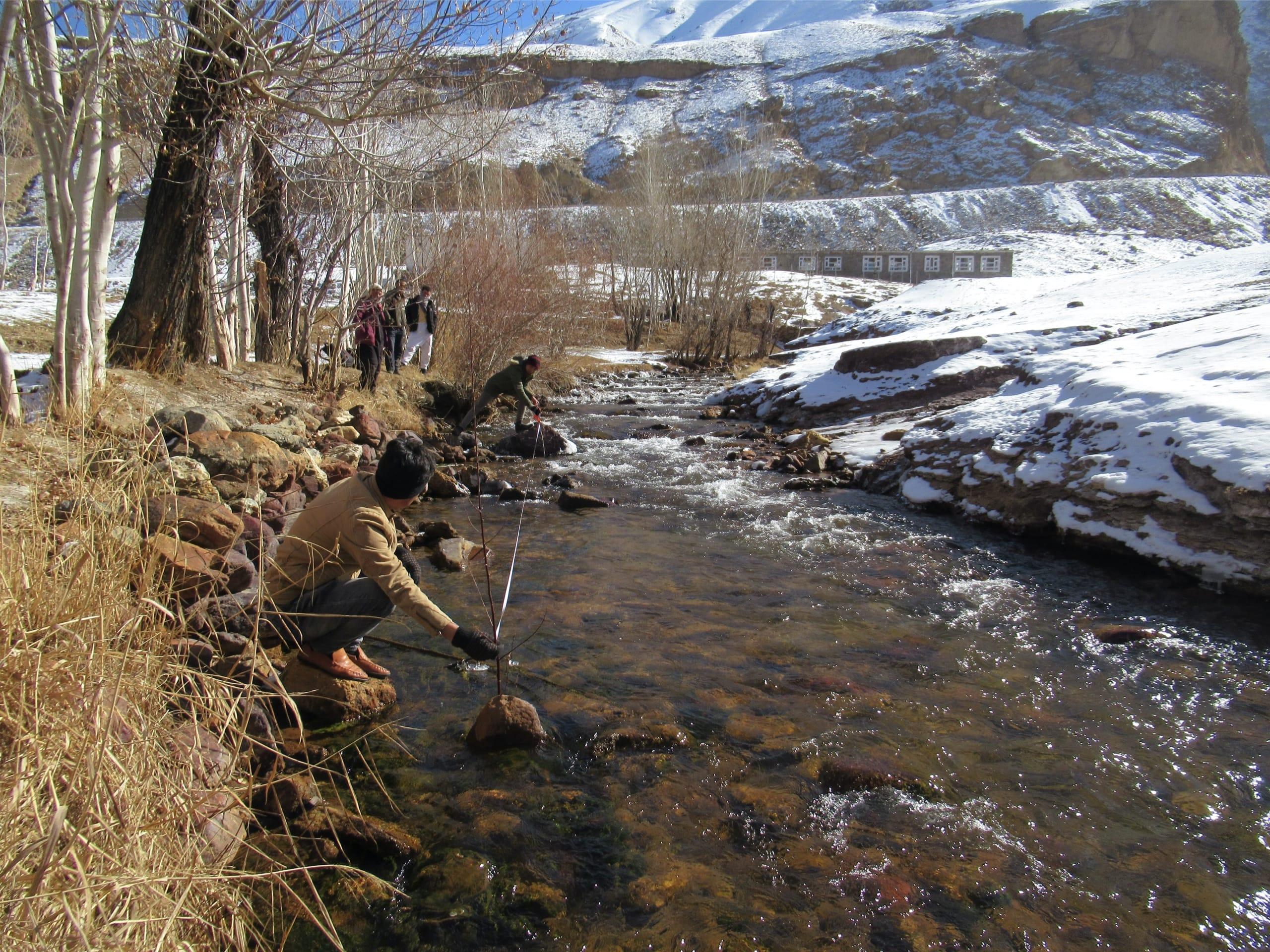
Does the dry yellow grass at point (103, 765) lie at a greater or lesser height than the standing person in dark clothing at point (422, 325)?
lesser

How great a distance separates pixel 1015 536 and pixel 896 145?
111 metres

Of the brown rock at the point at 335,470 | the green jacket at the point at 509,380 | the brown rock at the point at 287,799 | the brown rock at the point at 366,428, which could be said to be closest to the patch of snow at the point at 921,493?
the green jacket at the point at 509,380

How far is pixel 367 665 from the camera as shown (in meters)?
4.32

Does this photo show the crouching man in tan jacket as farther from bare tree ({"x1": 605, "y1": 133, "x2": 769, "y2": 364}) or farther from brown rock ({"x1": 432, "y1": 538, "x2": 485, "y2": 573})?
bare tree ({"x1": 605, "y1": 133, "x2": 769, "y2": 364})

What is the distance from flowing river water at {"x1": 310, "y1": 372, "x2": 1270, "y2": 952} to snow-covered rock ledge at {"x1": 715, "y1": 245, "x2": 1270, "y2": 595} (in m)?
0.53

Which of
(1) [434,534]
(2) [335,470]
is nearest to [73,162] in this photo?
(2) [335,470]

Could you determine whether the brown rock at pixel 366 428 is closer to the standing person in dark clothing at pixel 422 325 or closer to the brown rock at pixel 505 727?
the standing person in dark clothing at pixel 422 325

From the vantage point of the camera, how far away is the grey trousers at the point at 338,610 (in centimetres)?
388

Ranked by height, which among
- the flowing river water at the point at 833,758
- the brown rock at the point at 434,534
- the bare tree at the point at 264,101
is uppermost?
the bare tree at the point at 264,101

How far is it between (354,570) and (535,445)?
7.67 meters

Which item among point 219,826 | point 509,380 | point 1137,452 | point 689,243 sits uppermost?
point 689,243

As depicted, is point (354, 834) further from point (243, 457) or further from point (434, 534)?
point (243, 457)

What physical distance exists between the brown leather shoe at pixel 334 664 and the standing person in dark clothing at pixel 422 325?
10.7 meters

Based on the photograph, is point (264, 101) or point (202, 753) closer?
point (202, 753)
